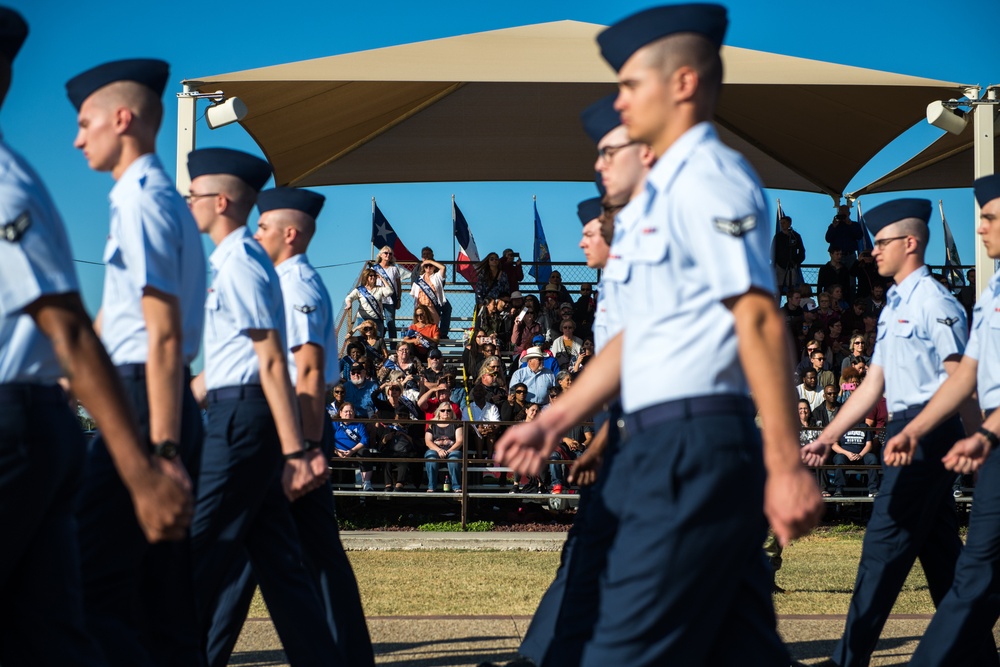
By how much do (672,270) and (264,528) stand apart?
8.13ft

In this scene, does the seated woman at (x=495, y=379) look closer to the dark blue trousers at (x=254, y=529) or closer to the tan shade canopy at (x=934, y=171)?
the tan shade canopy at (x=934, y=171)

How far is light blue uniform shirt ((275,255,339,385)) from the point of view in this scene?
17.5 feet

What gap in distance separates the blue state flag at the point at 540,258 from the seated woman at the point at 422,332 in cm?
327

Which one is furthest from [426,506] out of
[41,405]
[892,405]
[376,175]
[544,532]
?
[41,405]

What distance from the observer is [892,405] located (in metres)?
5.92

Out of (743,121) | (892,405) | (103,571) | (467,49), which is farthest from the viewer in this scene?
(743,121)

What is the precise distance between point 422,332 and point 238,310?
13141 millimetres

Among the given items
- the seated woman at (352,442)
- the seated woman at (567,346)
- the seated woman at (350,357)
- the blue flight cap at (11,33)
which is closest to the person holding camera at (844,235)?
the seated woman at (567,346)

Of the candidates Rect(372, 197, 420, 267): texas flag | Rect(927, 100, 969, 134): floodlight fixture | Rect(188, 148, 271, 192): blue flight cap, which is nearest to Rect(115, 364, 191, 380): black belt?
Rect(188, 148, 271, 192): blue flight cap

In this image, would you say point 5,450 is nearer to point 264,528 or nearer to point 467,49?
point 264,528

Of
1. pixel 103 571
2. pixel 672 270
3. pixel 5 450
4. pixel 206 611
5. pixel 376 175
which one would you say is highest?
pixel 376 175

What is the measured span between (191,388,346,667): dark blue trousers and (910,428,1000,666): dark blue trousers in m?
2.34

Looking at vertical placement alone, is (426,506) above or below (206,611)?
below

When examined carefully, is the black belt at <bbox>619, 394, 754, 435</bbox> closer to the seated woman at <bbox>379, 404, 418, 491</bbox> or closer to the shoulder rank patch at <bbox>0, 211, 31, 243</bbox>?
the shoulder rank patch at <bbox>0, 211, 31, 243</bbox>
